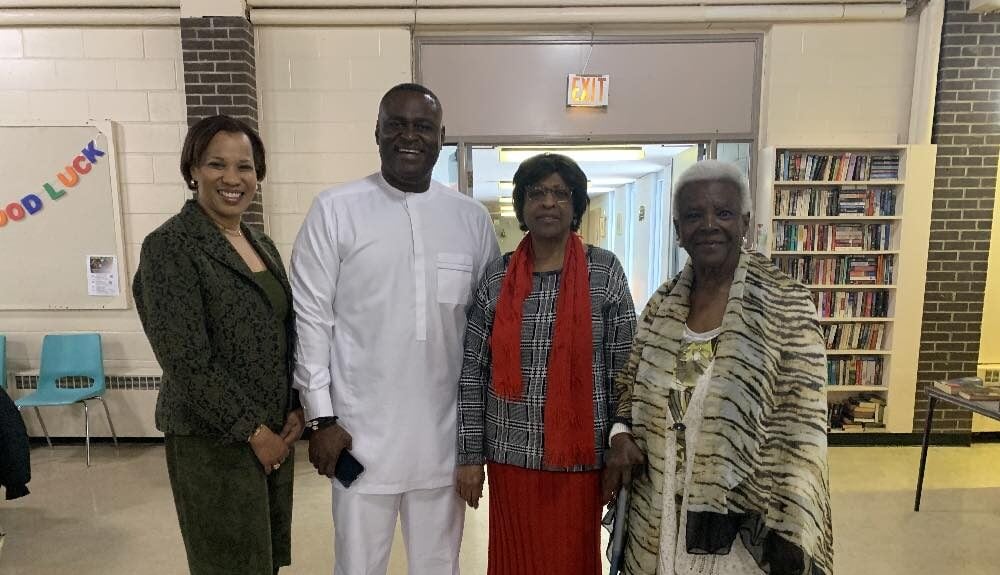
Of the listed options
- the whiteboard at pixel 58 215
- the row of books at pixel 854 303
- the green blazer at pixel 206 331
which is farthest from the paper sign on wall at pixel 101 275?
the row of books at pixel 854 303

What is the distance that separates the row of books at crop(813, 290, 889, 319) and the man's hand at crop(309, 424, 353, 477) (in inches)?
146

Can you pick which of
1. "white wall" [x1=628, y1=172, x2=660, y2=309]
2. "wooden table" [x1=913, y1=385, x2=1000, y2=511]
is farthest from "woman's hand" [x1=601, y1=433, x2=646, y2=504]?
"white wall" [x1=628, y1=172, x2=660, y2=309]

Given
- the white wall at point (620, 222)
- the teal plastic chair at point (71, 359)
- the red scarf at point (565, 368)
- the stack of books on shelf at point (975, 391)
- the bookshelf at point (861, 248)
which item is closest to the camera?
the red scarf at point (565, 368)

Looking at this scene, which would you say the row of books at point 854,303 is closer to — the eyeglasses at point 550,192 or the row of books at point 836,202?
the row of books at point 836,202

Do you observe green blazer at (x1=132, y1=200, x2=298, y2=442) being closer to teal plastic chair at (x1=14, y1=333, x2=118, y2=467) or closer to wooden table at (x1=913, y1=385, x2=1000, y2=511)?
Result: wooden table at (x1=913, y1=385, x2=1000, y2=511)

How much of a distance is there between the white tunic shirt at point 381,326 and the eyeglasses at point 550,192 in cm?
32

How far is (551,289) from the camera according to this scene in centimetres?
162

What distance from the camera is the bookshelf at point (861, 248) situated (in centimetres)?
399

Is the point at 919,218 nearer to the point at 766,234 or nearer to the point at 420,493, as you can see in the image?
the point at 766,234

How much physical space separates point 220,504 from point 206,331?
1.57 feet

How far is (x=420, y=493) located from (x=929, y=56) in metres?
4.47

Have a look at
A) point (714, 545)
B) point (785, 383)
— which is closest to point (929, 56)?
point (785, 383)

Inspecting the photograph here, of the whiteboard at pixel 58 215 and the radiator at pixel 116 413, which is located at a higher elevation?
the whiteboard at pixel 58 215

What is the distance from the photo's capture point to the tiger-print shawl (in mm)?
1300
